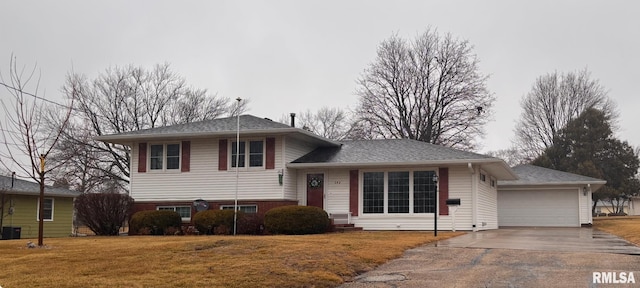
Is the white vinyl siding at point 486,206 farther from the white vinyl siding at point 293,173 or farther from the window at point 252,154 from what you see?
the window at point 252,154

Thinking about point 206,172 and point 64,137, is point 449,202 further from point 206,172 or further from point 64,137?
point 64,137

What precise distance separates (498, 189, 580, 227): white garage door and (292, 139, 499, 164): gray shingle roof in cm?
925

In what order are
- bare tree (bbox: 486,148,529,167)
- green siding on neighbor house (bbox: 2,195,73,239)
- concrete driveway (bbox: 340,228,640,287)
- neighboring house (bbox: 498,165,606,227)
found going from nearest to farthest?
1. concrete driveway (bbox: 340,228,640,287)
2. green siding on neighbor house (bbox: 2,195,73,239)
3. neighboring house (bbox: 498,165,606,227)
4. bare tree (bbox: 486,148,529,167)

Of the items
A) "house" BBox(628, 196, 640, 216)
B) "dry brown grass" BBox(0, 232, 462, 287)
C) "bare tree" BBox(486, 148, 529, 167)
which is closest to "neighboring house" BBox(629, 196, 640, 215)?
"house" BBox(628, 196, 640, 216)

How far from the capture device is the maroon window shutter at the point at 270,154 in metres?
23.9

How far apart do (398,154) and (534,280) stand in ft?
48.9

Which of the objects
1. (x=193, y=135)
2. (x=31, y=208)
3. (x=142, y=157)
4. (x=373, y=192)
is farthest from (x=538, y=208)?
(x=31, y=208)

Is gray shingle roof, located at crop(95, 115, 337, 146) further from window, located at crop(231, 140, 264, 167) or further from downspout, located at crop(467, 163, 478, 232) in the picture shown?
downspout, located at crop(467, 163, 478, 232)

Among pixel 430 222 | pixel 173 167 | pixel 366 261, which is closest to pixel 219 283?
pixel 366 261

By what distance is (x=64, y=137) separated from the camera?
39.5 m

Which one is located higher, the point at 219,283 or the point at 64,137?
the point at 64,137

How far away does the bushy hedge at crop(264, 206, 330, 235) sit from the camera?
2105cm

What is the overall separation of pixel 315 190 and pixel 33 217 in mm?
Answer: 16055

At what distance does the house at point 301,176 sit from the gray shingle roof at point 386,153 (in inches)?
1.6
